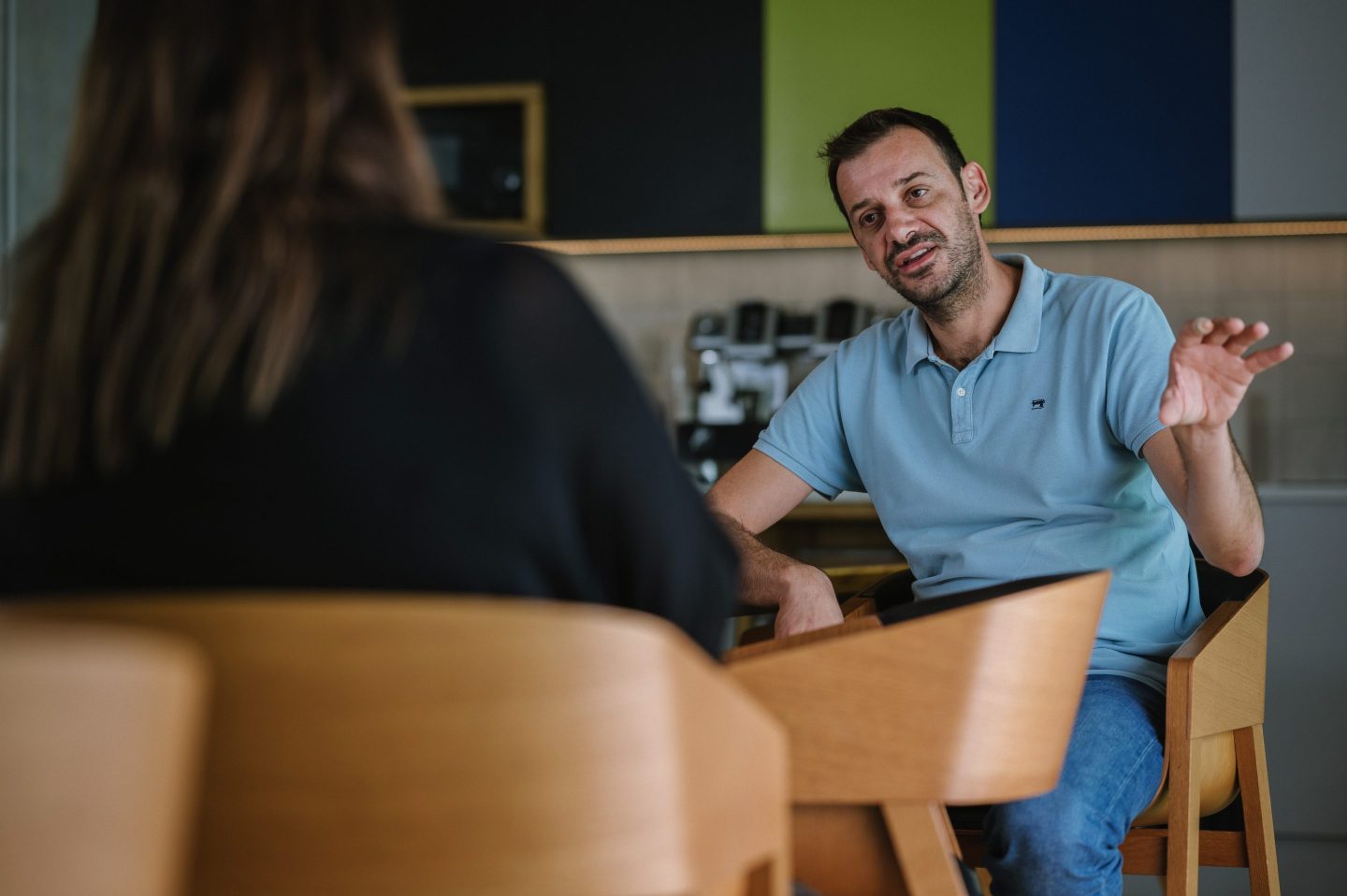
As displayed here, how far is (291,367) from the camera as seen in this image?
766 millimetres

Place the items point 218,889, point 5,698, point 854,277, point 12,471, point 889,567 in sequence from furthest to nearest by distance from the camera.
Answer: point 854,277 < point 889,567 < point 12,471 < point 218,889 < point 5,698

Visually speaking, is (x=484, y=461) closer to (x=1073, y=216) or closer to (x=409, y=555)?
(x=409, y=555)

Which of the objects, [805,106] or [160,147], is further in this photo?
[805,106]

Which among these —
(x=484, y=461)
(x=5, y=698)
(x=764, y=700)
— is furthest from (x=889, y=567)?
(x=5, y=698)

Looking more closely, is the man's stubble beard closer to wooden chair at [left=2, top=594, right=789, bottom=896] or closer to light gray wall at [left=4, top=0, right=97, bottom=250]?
wooden chair at [left=2, top=594, right=789, bottom=896]

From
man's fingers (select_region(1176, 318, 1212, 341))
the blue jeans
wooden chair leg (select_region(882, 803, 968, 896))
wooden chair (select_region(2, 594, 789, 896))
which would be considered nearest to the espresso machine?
the blue jeans

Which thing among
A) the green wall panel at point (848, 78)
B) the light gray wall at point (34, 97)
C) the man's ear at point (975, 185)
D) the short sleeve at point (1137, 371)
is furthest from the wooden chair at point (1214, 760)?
the light gray wall at point (34, 97)

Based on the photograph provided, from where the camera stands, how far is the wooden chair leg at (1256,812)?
172cm

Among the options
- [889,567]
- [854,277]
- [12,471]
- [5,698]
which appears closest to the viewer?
[5,698]

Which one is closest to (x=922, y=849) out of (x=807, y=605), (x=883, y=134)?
(x=807, y=605)

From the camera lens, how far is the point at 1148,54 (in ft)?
11.9

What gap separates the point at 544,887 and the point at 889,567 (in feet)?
5.03

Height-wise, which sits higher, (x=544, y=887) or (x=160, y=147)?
(x=160, y=147)

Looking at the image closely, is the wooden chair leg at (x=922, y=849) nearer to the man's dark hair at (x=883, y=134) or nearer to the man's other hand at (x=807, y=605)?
the man's other hand at (x=807, y=605)
